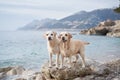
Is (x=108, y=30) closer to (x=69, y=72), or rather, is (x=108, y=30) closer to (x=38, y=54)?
(x=38, y=54)

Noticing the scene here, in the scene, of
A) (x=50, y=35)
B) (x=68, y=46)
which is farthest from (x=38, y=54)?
(x=50, y=35)

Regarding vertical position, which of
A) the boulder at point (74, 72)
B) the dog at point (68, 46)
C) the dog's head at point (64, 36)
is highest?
the dog's head at point (64, 36)

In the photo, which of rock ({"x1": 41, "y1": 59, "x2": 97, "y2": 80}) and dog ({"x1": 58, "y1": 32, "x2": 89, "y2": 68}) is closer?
dog ({"x1": 58, "y1": 32, "x2": 89, "y2": 68})

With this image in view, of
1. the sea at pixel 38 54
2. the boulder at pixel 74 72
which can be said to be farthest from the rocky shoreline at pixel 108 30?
the boulder at pixel 74 72

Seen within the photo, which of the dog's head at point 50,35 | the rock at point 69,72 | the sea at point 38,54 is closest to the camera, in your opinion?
the dog's head at point 50,35

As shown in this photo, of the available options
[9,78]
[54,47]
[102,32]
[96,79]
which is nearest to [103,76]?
[96,79]

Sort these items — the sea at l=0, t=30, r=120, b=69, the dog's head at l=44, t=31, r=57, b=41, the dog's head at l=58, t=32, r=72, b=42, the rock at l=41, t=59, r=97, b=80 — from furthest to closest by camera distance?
the sea at l=0, t=30, r=120, b=69 → the rock at l=41, t=59, r=97, b=80 → the dog's head at l=44, t=31, r=57, b=41 → the dog's head at l=58, t=32, r=72, b=42

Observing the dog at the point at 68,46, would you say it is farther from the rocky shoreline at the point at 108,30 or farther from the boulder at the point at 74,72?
the rocky shoreline at the point at 108,30

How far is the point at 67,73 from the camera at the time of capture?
14297 millimetres

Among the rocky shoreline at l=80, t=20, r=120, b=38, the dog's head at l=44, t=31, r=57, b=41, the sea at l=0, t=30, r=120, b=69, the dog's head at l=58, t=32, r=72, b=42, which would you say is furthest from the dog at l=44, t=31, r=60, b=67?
the rocky shoreline at l=80, t=20, r=120, b=38

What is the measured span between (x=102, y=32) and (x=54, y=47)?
9690 cm

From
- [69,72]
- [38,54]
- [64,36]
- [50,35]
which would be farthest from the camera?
[38,54]

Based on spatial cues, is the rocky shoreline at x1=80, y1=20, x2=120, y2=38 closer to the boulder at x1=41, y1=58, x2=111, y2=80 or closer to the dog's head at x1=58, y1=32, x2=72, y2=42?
the boulder at x1=41, y1=58, x2=111, y2=80

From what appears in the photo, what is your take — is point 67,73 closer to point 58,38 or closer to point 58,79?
point 58,79
